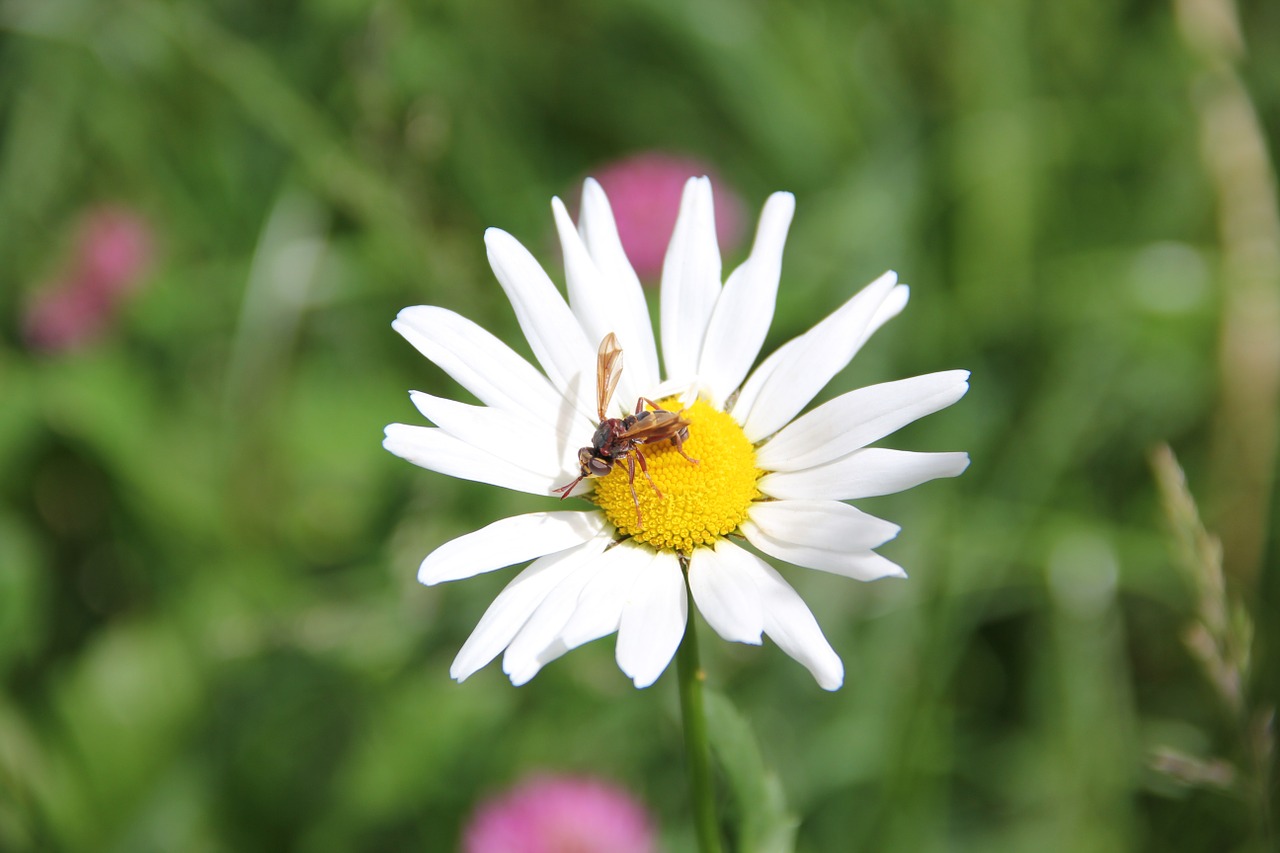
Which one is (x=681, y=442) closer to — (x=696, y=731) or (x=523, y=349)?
(x=696, y=731)

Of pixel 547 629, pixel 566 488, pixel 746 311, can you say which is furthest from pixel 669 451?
pixel 547 629

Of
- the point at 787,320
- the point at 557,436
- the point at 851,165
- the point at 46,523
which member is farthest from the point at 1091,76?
the point at 46,523

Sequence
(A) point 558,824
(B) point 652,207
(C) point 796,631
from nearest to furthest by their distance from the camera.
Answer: (C) point 796,631, (A) point 558,824, (B) point 652,207

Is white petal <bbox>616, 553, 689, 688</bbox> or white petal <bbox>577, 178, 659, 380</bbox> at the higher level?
white petal <bbox>577, 178, 659, 380</bbox>

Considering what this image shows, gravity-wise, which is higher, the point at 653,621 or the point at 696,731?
the point at 653,621

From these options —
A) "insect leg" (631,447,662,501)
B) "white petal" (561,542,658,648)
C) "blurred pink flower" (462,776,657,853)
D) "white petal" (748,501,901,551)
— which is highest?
"insect leg" (631,447,662,501)

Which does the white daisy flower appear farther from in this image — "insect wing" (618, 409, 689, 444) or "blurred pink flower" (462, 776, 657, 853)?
"blurred pink flower" (462, 776, 657, 853)

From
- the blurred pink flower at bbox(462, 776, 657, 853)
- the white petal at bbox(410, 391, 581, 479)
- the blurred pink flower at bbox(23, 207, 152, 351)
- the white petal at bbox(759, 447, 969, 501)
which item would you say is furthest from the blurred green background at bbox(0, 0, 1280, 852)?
the white petal at bbox(759, 447, 969, 501)
